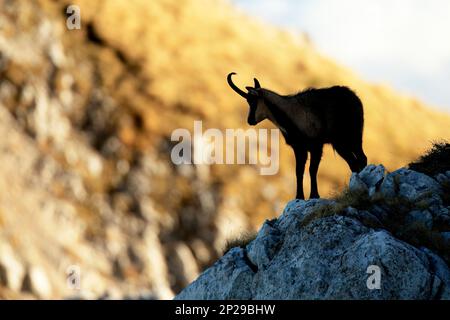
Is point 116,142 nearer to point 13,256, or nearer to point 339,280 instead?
point 13,256

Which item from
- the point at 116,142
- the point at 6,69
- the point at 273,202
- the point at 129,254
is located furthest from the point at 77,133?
the point at 273,202

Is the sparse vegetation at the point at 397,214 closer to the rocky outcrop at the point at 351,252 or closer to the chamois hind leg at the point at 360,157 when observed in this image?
the rocky outcrop at the point at 351,252

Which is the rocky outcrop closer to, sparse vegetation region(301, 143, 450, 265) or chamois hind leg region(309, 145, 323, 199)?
sparse vegetation region(301, 143, 450, 265)

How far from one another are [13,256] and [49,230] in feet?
14.5

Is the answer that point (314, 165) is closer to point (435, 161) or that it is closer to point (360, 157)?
point (360, 157)

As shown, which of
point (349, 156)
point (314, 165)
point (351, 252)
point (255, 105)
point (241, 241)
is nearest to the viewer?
point (351, 252)

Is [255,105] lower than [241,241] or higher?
higher

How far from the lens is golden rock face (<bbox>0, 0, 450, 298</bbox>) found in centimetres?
5894

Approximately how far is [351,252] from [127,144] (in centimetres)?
5271

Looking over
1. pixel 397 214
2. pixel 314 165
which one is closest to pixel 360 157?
pixel 314 165

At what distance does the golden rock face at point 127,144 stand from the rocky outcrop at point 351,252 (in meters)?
36.3

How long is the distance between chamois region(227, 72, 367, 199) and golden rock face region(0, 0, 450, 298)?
34750 millimetres

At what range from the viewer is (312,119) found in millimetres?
20031
